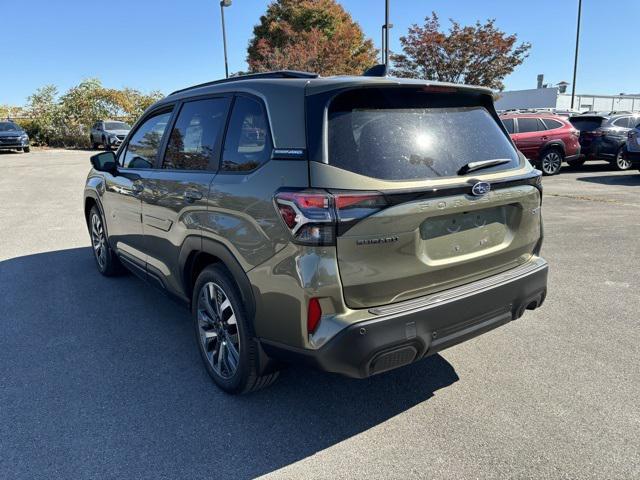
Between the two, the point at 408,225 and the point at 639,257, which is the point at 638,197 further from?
the point at 408,225

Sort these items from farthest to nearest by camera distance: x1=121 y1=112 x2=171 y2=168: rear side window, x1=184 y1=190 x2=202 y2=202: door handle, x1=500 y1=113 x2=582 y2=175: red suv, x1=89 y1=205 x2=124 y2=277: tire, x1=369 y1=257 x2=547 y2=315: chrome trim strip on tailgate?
x1=500 y1=113 x2=582 y2=175: red suv
x1=89 y1=205 x2=124 y2=277: tire
x1=121 y1=112 x2=171 y2=168: rear side window
x1=184 y1=190 x2=202 y2=202: door handle
x1=369 y1=257 x2=547 y2=315: chrome trim strip on tailgate

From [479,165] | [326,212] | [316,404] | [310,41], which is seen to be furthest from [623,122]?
[310,41]

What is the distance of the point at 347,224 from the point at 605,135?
1546 cm

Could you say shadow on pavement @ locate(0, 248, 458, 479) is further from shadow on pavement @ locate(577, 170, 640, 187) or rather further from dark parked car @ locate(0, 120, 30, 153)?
dark parked car @ locate(0, 120, 30, 153)

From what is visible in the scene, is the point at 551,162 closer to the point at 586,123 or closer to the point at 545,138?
the point at 545,138

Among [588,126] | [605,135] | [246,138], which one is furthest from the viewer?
[588,126]

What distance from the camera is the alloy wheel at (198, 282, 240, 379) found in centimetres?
301

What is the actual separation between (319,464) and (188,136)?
2314 millimetres

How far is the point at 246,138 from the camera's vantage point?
2887 millimetres

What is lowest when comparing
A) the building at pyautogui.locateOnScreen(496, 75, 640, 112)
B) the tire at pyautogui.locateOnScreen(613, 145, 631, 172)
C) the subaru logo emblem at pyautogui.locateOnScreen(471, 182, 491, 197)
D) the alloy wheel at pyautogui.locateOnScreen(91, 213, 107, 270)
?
the tire at pyautogui.locateOnScreen(613, 145, 631, 172)

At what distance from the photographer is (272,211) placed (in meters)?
Answer: 2.48

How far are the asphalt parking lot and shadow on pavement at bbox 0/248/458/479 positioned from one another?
1cm

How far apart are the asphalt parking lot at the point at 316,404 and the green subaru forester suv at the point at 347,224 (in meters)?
0.36

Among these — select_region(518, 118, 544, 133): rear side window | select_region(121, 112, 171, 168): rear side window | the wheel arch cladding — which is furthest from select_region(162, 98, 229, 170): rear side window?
select_region(518, 118, 544, 133): rear side window
